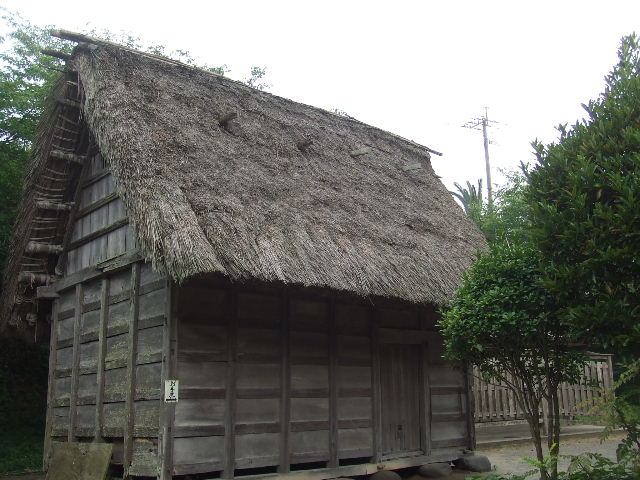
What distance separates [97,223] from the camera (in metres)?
10.0

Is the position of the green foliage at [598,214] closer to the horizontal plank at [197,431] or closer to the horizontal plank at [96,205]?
the horizontal plank at [197,431]

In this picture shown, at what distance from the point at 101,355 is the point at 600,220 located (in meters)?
6.71

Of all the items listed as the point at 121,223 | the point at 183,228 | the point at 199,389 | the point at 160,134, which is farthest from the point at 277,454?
the point at 160,134

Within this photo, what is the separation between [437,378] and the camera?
11.1 m

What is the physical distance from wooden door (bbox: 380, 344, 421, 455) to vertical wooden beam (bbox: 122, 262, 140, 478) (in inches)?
154

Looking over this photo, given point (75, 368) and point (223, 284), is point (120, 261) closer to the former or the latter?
point (223, 284)

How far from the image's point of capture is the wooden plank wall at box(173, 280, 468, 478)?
795 centimetres

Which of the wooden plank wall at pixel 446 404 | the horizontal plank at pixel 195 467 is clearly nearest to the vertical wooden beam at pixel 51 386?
the horizontal plank at pixel 195 467

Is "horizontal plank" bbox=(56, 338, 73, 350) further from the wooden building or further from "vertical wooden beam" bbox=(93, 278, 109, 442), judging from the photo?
"vertical wooden beam" bbox=(93, 278, 109, 442)

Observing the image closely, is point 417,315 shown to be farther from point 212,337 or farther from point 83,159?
point 83,159

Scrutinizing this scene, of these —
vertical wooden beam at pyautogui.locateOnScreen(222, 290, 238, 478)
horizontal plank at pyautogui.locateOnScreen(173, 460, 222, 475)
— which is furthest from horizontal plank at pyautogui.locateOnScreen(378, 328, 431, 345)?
horizontal plank at pyautogui.locateOnScreen(173, 460, 222, 475)

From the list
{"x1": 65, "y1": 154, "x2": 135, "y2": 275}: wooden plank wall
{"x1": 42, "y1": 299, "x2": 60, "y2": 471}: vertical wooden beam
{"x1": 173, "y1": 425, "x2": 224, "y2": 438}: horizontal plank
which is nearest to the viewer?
{"x1": 173, "y1": 425, "x2": 224, "y2": 438}: horizontal plank

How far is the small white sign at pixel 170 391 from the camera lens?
24.8 feet

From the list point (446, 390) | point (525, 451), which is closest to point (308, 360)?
point (446, 390)
